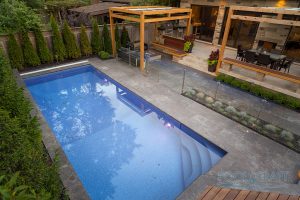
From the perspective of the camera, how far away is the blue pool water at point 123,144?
6.07 metres

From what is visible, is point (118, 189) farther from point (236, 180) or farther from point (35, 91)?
point (35, 91)

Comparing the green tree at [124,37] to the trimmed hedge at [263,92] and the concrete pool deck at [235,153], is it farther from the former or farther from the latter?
the trimmed hedge at [263,92]

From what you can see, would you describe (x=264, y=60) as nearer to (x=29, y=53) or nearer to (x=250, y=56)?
(x=250, y=56)

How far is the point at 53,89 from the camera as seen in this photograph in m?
11.5

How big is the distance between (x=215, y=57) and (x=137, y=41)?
729 centimetres

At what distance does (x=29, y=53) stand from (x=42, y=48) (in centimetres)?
82

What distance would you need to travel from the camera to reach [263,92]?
982cm

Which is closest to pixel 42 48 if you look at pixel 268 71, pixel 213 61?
Answer: pixel 213 61

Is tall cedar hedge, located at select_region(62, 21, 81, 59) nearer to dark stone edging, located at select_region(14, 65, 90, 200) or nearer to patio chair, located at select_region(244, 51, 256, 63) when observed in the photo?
dark stone edging, located at select_region(14, 65, 90, 200)

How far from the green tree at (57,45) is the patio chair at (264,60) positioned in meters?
12.1

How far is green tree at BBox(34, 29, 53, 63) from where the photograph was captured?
12.2 meters

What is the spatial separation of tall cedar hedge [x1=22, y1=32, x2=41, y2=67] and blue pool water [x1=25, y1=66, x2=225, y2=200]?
7.11ft

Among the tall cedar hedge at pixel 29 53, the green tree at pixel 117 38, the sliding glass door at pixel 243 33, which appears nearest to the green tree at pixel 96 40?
the green tree at pixel 117 38

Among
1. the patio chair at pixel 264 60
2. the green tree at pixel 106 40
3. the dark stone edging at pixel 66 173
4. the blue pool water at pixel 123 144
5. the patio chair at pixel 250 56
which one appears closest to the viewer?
the dark stone edging at pixel 66 173
